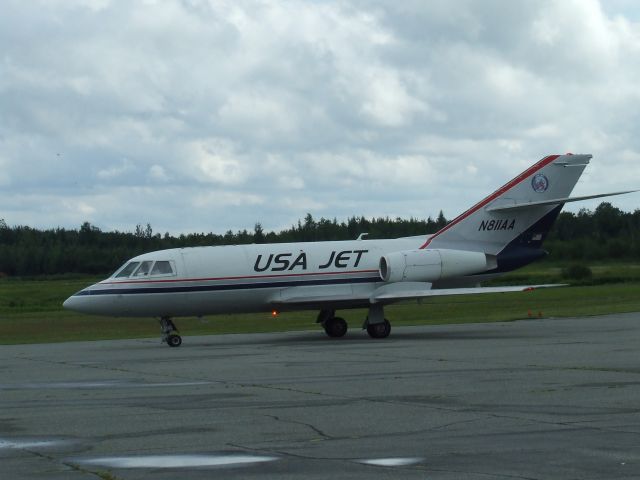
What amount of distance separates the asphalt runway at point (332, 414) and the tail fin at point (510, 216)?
8.12m

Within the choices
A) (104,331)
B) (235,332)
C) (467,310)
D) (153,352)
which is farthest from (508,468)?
(467,310)

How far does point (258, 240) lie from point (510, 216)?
27.6 metres

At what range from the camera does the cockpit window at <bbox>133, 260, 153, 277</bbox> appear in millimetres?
30688

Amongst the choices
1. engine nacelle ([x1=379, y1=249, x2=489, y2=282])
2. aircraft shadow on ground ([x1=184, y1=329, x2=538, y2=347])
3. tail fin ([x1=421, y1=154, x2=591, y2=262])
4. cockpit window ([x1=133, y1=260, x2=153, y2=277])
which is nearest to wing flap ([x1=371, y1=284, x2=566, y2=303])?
engine nacelle ([x1=379, y1=249, x2=489, y2=282])

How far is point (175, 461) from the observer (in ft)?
35.9

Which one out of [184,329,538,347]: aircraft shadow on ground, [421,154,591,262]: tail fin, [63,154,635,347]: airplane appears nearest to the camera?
[184,329,538,347]: aircraft shadow on ground

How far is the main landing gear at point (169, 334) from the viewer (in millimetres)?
30219

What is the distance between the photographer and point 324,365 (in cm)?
2181

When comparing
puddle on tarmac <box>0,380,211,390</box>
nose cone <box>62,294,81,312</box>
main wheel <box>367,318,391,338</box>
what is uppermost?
nose cone <box>62,294,81,312</box>

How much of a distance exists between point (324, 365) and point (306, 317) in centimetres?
2725

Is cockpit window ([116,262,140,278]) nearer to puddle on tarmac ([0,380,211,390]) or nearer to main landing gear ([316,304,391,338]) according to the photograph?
main landing gear ([316,304,391,338])

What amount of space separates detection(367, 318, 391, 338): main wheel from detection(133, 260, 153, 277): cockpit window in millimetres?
6592

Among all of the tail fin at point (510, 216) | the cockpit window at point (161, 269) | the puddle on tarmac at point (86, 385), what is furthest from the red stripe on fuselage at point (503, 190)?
the puddle on tarmac at point (86, 385)

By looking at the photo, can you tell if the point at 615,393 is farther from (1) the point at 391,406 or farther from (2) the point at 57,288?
(2) the point at 57,288
